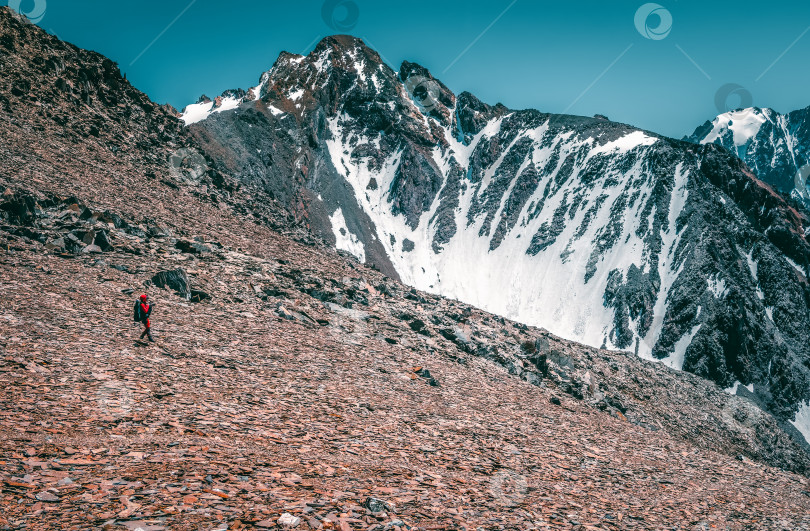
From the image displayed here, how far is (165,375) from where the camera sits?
1327 centimetres

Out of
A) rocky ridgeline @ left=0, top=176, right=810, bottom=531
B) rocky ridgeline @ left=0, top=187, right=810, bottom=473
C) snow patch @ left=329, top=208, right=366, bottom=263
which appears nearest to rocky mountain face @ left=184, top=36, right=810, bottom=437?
snow patch @ left=329, top=208, right=366, bottom=263

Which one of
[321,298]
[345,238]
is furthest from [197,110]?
[321,298]

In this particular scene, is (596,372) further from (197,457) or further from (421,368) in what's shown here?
(197,457)

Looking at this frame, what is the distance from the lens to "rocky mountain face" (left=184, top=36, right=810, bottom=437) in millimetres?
93125

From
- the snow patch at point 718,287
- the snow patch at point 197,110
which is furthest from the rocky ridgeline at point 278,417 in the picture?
the snow patch at point 197,110

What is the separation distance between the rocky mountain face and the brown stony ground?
53.4 metres

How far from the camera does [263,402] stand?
13047mm

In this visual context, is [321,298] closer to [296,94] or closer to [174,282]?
[174,282]

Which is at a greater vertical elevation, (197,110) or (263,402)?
(197,110)

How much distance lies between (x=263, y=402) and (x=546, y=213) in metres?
126

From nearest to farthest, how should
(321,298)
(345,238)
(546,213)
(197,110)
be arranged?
(321,298) < (345,238) < (546,213) < (197,110)

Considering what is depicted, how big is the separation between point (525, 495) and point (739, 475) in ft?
45.4

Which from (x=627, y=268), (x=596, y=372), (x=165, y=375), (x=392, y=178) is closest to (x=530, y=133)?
(x=392, y=178)

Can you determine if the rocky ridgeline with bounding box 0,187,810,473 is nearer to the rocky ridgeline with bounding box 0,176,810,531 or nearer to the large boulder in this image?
the large boulder
